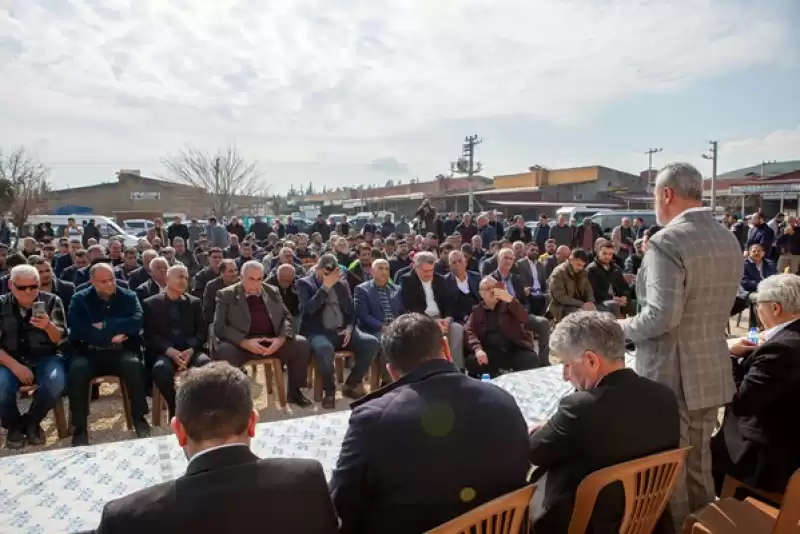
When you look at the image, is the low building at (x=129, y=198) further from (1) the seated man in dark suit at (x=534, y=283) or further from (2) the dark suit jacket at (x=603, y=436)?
(2) the dark suit jacket at (x=603, y=436)

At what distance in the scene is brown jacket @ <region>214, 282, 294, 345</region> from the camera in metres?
5.15

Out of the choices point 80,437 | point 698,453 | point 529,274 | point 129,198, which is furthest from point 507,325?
point 129,198

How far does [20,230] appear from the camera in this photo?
21672 millimetres

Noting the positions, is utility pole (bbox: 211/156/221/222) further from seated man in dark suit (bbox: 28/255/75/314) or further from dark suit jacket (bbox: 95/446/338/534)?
dark suit jacket (bbox: 95/446/338/534)

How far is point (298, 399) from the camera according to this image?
205 inches

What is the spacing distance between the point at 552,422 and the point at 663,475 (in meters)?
0.44

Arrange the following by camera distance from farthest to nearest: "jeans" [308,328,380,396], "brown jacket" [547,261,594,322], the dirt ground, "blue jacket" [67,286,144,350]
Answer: "brown jacket" [547,261,594,322], "jeans" [308,328,380,396], "blue jacket" [67,286,144,350], the dirt ground

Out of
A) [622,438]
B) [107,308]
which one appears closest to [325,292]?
[107,308]

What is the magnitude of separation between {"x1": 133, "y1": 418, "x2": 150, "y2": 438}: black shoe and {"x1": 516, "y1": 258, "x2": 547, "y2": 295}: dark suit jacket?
5.28 metres

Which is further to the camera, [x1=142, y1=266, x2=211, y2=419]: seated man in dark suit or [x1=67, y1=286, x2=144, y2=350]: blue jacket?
[x1=142, y1=266, x2=211, y2=419]: seated man in dark suit

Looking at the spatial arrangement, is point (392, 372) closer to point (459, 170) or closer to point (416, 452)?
point (416, 452)

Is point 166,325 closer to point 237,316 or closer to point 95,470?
point 237,316

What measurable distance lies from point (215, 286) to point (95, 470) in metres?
3.95

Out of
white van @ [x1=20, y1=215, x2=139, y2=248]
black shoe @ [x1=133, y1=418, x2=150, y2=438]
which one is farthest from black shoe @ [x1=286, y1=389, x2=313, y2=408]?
white van @ [x1=20, y1=215, x2=139, y2=248]
